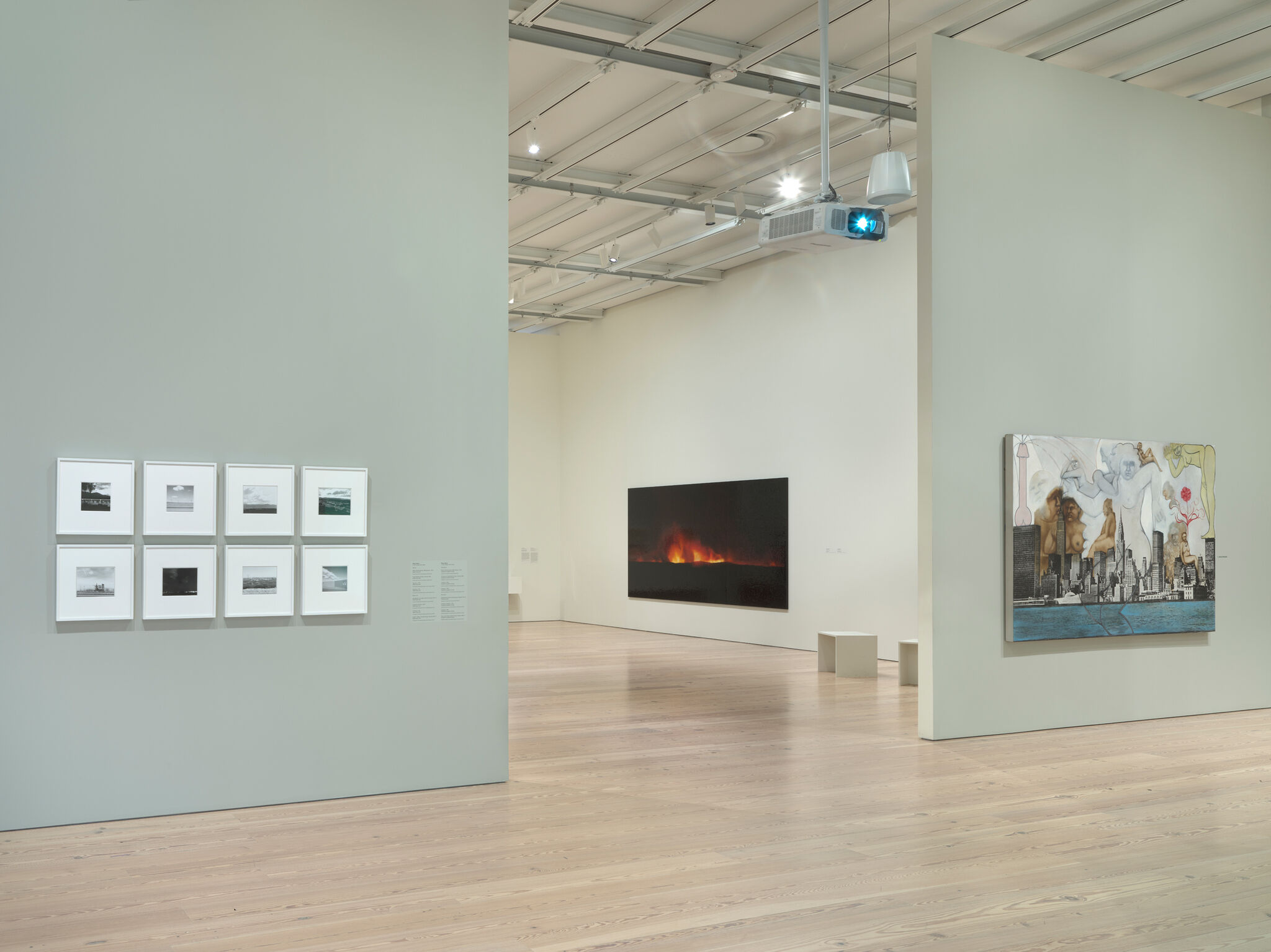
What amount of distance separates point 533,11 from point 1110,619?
6320mm

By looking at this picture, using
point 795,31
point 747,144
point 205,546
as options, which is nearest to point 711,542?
point 747,144

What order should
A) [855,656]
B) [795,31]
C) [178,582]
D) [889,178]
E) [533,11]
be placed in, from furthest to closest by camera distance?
[855,656], [795,31], [533,11], [889,178], [178,582]

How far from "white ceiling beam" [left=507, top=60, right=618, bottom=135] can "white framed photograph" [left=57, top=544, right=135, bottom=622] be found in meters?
4.81

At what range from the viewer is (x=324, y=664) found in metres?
6.16

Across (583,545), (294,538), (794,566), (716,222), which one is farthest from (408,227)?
(583,545)

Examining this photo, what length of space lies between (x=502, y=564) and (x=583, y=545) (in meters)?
12.8

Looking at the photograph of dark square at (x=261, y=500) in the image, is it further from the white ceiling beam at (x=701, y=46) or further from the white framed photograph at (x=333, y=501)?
the white ceiling beam at (x=701, y=46)

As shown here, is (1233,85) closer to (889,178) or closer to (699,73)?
(889,178)

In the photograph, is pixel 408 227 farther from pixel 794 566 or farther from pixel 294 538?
pixel 794 566

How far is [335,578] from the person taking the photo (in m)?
6.20

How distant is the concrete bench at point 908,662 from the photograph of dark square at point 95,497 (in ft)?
25.3

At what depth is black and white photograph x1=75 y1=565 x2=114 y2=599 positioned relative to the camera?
5613mm

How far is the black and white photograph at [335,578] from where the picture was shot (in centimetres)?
617

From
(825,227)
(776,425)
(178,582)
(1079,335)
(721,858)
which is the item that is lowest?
(721,858)
